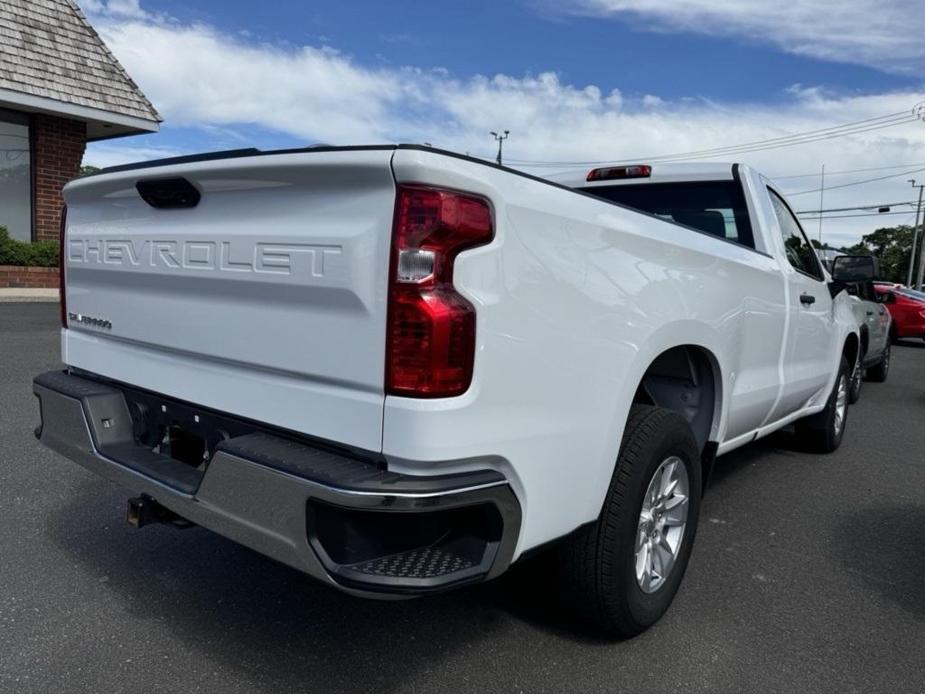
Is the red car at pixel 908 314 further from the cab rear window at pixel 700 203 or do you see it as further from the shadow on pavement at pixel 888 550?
the cab rear window at pixel 700 203

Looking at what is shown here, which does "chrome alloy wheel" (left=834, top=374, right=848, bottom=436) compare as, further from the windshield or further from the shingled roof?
the shingled roof

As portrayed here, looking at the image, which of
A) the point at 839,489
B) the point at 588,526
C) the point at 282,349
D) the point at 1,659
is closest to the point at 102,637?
the point at 1,659

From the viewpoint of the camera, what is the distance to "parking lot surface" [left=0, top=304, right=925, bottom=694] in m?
2.65

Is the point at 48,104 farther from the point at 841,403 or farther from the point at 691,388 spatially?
the point at 691,388

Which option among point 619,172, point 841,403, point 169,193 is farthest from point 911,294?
point 169,193

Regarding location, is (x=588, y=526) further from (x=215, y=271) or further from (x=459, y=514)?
(x=215, y=271)

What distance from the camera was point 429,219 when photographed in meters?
1.99

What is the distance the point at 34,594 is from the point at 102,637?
50cm

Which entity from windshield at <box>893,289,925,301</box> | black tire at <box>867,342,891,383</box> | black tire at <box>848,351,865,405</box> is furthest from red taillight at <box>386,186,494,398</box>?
windshield at <box>893,289,925,301</box>

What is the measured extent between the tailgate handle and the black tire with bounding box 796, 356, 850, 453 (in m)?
4.77

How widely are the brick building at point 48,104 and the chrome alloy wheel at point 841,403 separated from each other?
1394 centimetres

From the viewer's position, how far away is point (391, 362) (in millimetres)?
2025

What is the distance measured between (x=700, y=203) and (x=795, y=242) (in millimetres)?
787

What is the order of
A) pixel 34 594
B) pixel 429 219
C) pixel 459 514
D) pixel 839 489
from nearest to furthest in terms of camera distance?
→ pixel 429 219 < pixel 459 514 < pixel 34 594 < pixel 839 489
